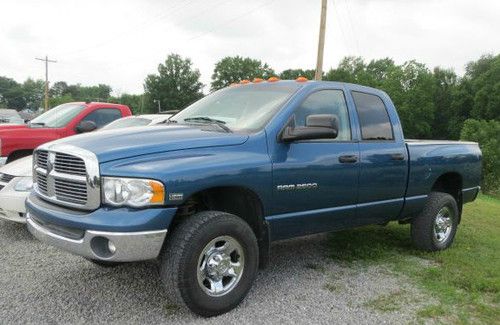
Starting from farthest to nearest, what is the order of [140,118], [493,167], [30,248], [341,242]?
[493,167], [140,118], [341,242], [30,248]

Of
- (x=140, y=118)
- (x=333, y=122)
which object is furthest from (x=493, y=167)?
(x=333, y=122)

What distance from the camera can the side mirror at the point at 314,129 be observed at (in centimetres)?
398

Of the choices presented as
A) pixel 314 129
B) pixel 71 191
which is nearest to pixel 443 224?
pixel 314 129

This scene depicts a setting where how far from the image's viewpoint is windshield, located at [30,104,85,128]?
8820mm

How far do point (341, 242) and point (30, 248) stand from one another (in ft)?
11.9

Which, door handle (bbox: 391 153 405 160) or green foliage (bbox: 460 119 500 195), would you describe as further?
green foliage (bbox: 460 119 500 195)

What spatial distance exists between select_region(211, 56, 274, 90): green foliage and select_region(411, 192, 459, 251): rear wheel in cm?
7444

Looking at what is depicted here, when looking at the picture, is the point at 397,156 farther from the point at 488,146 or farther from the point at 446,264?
the point at 488,146

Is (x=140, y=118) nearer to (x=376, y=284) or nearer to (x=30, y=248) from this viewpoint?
(x=30, y=248)

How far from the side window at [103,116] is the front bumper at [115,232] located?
6045 mm

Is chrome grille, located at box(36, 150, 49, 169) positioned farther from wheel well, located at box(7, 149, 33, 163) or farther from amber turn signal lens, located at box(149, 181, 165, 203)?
wheel well, located at box(7, 149, 33, 163)

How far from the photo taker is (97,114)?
30.8 ft

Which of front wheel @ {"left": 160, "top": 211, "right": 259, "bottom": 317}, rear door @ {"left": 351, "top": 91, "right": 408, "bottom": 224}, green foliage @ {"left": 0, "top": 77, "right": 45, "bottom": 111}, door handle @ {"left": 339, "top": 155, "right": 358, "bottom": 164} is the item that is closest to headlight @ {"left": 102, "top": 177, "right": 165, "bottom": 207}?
front wheel @ {"left": 160, "top": 211, "right": 259, "bottom": 317}

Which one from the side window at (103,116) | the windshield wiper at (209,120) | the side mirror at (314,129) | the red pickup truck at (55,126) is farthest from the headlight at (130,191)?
the side window at (103,116)
